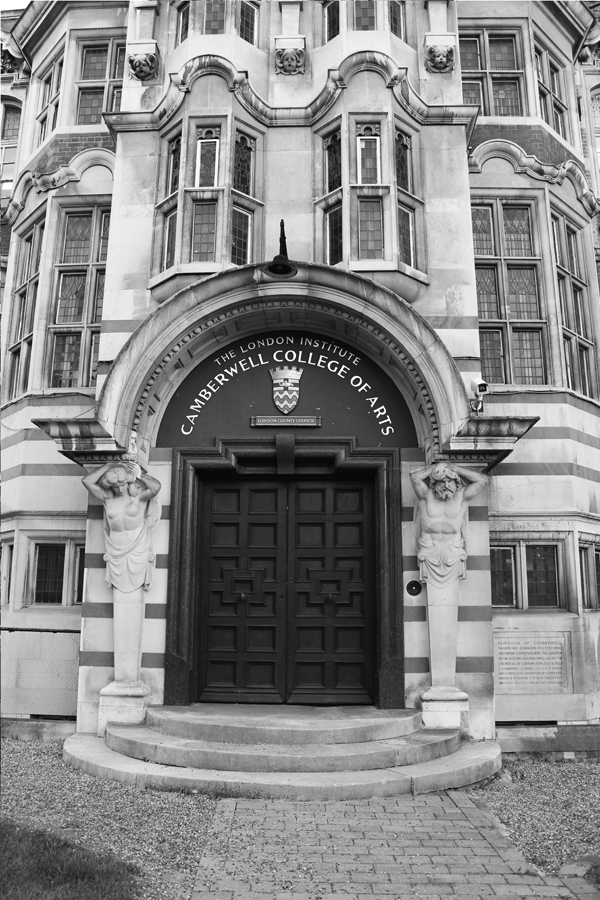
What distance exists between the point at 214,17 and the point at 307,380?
6.00 metres

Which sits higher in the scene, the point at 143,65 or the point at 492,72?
the point at 492,72

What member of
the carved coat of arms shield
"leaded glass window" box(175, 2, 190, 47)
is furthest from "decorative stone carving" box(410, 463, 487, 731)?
"leaded glass window" box(175, 2, 190, 47)

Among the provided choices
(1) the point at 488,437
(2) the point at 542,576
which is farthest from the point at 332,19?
(2) the point at 542,576

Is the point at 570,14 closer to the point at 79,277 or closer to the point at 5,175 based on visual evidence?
the point at 79,277

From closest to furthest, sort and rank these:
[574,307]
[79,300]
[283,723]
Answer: [283,723], [79,300], [574,307]

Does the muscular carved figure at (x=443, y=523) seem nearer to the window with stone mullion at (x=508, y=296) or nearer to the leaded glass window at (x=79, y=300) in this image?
the window with stone mullion at (x=508, y=296)

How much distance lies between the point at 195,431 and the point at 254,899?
6.50 meters

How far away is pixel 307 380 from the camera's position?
1080 cm

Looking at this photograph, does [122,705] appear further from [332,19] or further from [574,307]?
[332,19]

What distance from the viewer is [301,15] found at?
11.9m

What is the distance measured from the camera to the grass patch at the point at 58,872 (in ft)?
16.6

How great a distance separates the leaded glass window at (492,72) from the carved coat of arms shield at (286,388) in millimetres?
6219

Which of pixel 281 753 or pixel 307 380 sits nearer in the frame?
pixel 281 753

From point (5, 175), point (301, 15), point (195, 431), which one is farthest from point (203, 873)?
point (5, 175)
